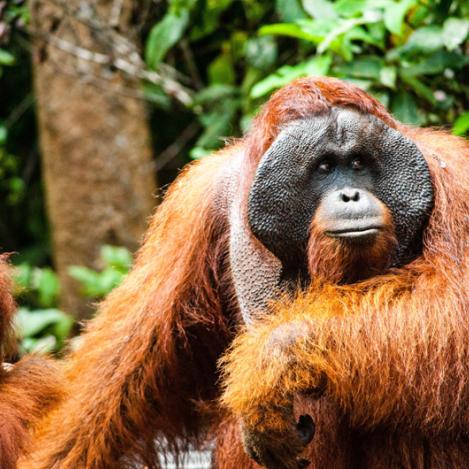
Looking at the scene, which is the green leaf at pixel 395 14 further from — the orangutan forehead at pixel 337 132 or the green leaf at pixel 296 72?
the orangutan forehead at pixel 337 132

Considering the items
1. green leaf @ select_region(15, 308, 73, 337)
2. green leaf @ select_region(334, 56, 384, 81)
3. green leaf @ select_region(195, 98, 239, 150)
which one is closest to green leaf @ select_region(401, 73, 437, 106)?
green leaf @ select_region(334, 56, 384, 81)

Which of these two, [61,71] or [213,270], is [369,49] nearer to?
[213,270]

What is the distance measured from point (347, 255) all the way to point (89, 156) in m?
4.52

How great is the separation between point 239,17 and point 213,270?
3.04 meters

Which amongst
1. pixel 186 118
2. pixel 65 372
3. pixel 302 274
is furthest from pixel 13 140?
pixel 302 274

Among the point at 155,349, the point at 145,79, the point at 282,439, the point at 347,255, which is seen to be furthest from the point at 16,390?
the point at 145,79

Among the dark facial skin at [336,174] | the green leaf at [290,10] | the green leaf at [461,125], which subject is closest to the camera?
the dark facial skin at [336,174]

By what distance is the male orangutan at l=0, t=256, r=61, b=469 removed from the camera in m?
3.58

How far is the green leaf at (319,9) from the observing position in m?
4.88

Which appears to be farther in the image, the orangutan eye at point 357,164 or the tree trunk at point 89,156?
the tree trunk at point 89,156

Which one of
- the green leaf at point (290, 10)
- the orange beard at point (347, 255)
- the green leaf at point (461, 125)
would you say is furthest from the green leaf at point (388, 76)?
the orange beard at point (347, 255)

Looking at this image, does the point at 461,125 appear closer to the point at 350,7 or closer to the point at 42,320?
the point at 350,7

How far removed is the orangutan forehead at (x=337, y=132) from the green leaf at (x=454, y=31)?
140cm

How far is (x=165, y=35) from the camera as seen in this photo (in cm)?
579
